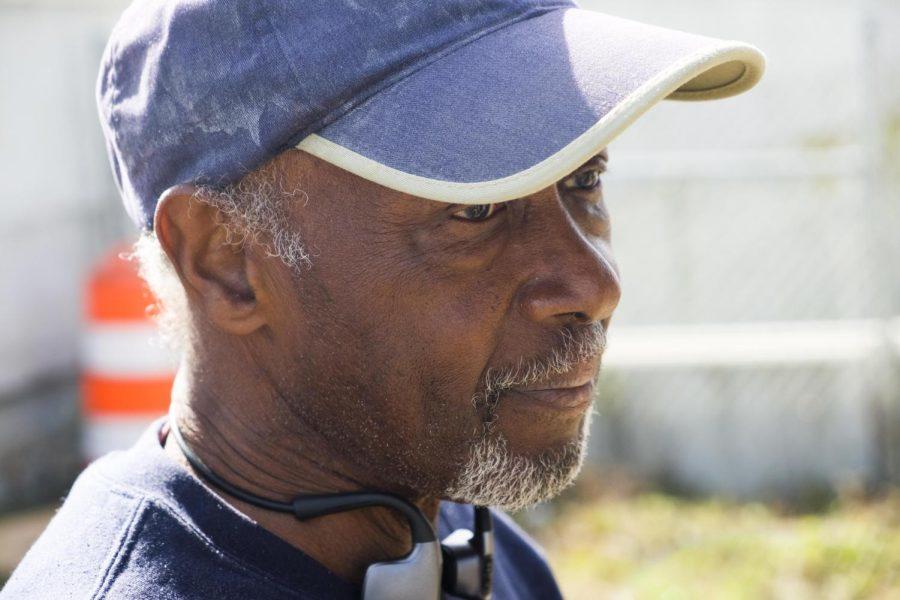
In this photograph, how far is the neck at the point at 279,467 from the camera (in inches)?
65.4

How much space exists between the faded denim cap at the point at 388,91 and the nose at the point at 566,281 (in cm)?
18

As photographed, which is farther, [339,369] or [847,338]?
[847,338]

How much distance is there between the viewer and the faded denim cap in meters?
1.54

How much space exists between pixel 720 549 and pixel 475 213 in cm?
320

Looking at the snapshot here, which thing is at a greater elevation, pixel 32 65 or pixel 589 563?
pixel 32 65

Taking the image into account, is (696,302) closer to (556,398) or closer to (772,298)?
(772,298)

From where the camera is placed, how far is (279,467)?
→ 1.68 metres

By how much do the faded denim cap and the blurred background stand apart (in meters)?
3.41

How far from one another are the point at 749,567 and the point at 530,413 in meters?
2.94

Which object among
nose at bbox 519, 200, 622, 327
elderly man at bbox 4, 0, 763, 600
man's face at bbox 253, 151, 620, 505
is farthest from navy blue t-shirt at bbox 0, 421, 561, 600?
nose at bbox 519, 200, 622, 327

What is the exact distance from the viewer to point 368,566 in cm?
167

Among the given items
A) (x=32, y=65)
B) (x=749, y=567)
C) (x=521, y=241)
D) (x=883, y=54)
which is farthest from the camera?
(x=32, y=65)

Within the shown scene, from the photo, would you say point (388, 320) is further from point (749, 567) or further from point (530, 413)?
point (749, 567)

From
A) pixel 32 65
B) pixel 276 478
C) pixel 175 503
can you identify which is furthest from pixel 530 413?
pixel 32 65
